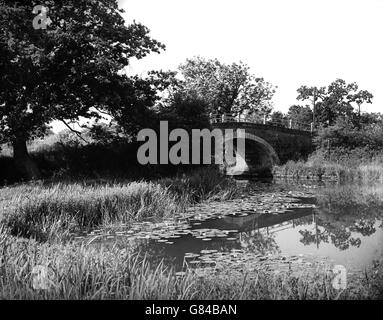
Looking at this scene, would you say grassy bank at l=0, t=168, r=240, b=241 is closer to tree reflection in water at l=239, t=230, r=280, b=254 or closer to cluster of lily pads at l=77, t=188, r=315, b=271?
cluster of lily pads at l=77, t=188, r=315, b=271

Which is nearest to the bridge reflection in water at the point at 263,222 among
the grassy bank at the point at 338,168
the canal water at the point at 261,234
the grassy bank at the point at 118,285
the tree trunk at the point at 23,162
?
the canal water at the point at 261,234

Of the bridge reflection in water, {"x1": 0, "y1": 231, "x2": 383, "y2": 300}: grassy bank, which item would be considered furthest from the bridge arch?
{"x1": 0, "y1": 231, "x2": 383, "y2": 300}: grassy bank

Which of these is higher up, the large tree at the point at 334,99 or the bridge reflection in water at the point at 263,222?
the large tree at the point at 334,99

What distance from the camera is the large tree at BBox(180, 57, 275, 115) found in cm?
4597

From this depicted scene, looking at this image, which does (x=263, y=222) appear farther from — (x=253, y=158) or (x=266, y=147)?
(x=253, y=158)

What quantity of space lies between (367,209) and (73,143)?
13392mm

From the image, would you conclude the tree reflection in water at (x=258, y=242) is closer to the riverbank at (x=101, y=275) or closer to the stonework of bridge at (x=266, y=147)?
the riverbank at (x=101, y=275)

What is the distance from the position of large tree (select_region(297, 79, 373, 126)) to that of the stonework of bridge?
477 inches

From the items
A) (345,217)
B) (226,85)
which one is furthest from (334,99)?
(345,217)

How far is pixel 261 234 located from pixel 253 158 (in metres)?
27.6

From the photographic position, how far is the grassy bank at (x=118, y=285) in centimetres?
443

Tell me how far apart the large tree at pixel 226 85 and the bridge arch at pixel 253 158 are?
9.60m

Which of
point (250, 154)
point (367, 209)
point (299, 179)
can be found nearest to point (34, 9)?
point (367, 209)

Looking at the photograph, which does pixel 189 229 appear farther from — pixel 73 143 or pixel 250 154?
pixel 250 154
